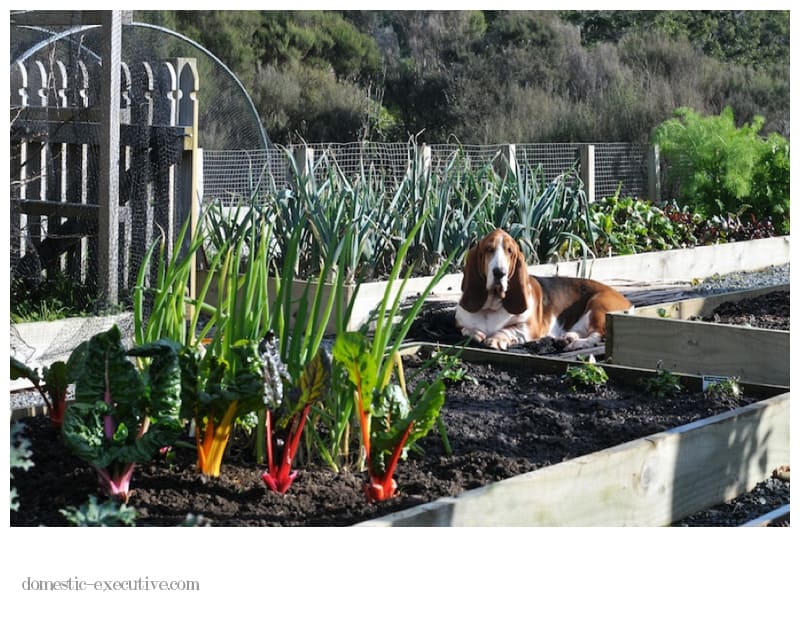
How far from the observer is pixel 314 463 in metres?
3.20

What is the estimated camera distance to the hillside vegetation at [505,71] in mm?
19672

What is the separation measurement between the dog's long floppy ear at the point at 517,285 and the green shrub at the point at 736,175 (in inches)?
269

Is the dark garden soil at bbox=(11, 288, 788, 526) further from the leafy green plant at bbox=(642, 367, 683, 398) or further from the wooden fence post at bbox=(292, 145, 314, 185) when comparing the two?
the wooden fence post at bbox=(292, 145, 314, 185)

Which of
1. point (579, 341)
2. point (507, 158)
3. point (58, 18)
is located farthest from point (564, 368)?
point (507, 158)

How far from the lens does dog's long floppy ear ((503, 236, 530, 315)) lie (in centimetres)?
553

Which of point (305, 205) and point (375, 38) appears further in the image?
point (375, 38)

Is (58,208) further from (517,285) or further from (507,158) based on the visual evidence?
(507,158)

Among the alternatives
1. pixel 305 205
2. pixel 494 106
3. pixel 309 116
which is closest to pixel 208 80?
pixel 309 116

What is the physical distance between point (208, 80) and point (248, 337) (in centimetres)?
1761

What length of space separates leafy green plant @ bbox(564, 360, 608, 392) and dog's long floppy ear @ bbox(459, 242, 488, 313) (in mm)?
1356

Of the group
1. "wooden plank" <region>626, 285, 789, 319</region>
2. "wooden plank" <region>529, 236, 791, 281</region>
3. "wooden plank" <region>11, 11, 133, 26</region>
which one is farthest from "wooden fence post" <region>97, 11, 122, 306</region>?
"wooden plank" <region>529, 236, 791, 281</region>

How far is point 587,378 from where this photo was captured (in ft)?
13.9

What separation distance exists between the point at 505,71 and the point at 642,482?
21188mm
